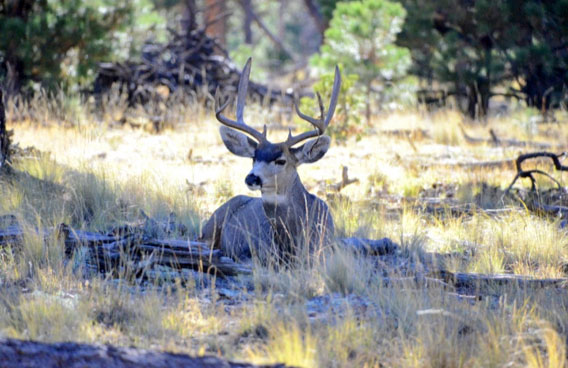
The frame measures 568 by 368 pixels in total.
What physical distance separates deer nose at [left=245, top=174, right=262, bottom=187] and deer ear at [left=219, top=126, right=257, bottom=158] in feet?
2.01

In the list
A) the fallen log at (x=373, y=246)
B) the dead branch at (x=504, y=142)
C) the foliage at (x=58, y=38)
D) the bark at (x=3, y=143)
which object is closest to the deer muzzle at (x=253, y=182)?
the fallen log at (x=373, y=246)

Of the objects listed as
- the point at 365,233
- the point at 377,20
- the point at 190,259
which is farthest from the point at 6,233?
the point at 377,20

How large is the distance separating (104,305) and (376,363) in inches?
72.3

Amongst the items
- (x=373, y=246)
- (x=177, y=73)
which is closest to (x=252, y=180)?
(x=373, y=246)

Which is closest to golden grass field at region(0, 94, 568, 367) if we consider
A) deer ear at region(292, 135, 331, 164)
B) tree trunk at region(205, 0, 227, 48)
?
deer ear at region(292, 135, 331, 164)

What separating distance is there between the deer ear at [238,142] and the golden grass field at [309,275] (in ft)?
3.71

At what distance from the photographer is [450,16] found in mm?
18469

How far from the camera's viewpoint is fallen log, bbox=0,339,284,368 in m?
3.68

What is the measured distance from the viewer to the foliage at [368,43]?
16500mm

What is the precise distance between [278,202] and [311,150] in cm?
56

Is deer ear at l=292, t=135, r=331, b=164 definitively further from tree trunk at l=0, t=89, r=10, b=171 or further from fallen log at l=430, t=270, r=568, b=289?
tree trunk at l=0, t=89, r=10, b=171

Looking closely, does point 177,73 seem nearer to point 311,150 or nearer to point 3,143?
point 3,143

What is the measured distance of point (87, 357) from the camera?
3715 millimetres

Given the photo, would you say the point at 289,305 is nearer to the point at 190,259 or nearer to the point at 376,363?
the point at 376,363
